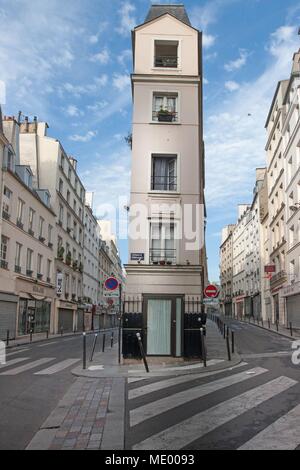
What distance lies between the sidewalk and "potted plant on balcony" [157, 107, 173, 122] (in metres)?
8.51

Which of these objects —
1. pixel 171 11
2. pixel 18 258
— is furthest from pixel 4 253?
pixel 171 11

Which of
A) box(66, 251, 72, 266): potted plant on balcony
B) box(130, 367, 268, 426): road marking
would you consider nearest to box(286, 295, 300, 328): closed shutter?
box(130, 367, 268, 426): road marking

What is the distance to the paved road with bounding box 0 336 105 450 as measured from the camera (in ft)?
20.1

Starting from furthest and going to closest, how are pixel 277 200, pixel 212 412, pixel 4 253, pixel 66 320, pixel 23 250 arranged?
pixel 66 320 → pixel 277 200 → pixel 23 250 → pixel 4 253 → pixel 212 412

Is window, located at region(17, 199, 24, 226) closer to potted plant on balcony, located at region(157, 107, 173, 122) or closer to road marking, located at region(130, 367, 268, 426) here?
potted plant on balcony, located at region(157, 107, 173, 122)

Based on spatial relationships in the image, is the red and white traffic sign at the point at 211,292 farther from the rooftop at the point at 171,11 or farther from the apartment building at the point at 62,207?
the apartment building at the point at 62,207

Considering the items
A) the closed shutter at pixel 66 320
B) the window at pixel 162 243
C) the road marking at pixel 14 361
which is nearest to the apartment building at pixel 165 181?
the window at pixel 162 243

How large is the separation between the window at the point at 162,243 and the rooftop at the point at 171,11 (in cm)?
843

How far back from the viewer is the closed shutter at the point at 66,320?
38.4m

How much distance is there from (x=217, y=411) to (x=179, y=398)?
126cm

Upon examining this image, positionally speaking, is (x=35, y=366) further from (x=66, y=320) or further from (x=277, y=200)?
(x=277, y=200)

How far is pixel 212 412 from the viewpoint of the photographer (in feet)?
23.0

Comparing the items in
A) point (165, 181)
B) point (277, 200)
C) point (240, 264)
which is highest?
point (277, 200)

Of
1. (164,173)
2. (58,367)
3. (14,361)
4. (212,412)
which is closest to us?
(212,412)
